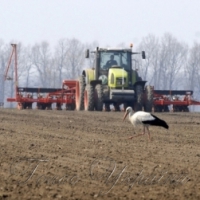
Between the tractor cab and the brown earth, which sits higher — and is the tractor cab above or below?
above

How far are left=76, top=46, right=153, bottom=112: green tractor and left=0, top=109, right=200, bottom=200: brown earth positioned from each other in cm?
1554

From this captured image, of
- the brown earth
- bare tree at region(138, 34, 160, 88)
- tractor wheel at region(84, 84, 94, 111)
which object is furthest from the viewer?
bare tree at region(138, 34, 160, 88)

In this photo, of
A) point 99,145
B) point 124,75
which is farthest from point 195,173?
point 124,75

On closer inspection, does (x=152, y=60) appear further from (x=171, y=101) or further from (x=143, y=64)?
(x=171, y=101)

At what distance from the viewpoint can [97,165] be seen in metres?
12.8

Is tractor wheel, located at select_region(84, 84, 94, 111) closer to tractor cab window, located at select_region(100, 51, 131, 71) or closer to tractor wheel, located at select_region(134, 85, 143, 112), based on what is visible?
tractor cab window, located at select_region(100, 51, 131, 71)

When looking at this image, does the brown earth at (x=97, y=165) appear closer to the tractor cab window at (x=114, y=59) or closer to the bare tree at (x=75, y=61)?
the tractor cab window at (x=114, y=59)

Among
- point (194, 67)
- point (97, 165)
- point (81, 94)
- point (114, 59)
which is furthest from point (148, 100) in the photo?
point (194, 67)

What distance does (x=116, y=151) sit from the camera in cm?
1505

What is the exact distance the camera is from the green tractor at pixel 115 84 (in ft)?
117

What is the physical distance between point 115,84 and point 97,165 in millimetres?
23151

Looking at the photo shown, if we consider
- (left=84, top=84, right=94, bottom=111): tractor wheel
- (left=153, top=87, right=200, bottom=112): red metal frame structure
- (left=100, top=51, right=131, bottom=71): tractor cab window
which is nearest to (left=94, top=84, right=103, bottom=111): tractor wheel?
(left=84, top=84, right=94, bottom=111): tractor wheel

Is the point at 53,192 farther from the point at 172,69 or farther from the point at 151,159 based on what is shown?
the point at 172,69

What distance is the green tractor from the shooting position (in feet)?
117
